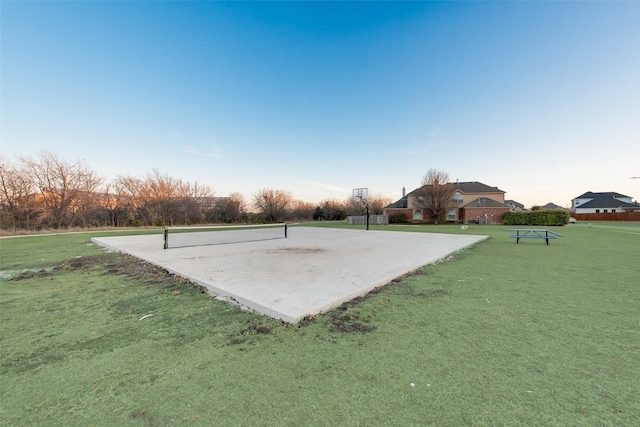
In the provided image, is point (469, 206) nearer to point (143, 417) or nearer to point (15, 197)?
point (143, 417)

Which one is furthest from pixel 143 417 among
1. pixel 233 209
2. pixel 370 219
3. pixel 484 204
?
pixel 484 204

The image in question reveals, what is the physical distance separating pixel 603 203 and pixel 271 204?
64.6m

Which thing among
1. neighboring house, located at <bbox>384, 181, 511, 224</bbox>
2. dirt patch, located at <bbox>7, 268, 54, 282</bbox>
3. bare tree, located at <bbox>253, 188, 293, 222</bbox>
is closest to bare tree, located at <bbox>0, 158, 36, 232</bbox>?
dirt patch, located at <bbox>7, 268, 54, 282</bbox>

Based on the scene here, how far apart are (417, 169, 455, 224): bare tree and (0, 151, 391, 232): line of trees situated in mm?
23384

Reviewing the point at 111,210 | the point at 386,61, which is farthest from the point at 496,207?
the point at 111,210

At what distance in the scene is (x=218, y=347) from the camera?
2.39 m

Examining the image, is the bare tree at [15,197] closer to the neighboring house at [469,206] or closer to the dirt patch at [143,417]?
the dirt patch at [143,417]

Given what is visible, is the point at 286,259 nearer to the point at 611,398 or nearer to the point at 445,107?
the point at 611,398

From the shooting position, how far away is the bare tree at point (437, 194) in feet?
100

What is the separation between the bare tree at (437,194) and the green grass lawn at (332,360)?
28.8 m

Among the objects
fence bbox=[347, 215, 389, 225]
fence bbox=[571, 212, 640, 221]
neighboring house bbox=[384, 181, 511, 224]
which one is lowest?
fence bbox=[347, 215, 389, 225]

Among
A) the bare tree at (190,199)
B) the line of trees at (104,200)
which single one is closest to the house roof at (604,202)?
the line of trees at (104,200)

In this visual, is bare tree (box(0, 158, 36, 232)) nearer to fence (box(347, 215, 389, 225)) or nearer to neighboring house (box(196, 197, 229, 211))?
neighboring house (box(196, 197, 229, 211))

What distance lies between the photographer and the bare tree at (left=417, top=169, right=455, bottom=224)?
3062 centimetres
